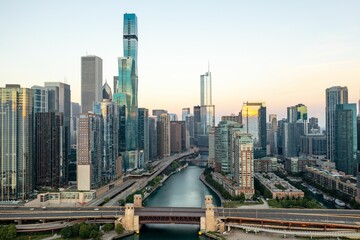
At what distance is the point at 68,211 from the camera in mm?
45312

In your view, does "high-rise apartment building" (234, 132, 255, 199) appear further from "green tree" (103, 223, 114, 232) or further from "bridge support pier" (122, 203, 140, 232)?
"green tree" (103, 223, 114, 232)

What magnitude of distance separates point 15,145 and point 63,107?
2930 inches

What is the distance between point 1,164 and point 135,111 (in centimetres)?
4863

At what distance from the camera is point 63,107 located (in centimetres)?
12950

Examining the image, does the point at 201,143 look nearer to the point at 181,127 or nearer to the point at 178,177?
the point at 181,127

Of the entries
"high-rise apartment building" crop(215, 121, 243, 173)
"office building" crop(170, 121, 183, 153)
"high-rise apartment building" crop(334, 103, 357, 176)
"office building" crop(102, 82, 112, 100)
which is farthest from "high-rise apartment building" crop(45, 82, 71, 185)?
"high-rise apartment building" crop(334, 103, 357, 176)

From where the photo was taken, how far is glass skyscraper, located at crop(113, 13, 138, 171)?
9494 centimetres

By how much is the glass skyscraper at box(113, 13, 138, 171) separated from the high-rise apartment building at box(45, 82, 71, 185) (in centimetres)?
1430

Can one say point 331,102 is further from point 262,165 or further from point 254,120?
point 262,165

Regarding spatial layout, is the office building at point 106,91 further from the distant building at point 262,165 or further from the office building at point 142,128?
the distant building at point 262,165

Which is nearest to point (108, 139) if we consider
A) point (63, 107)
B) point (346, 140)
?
point (346, 140)

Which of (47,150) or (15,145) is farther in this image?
(47,150)

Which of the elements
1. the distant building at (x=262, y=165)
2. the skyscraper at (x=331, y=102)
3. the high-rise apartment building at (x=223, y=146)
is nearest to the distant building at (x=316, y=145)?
the skyscraper at (x=331, y=102)

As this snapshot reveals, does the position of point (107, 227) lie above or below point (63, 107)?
below
